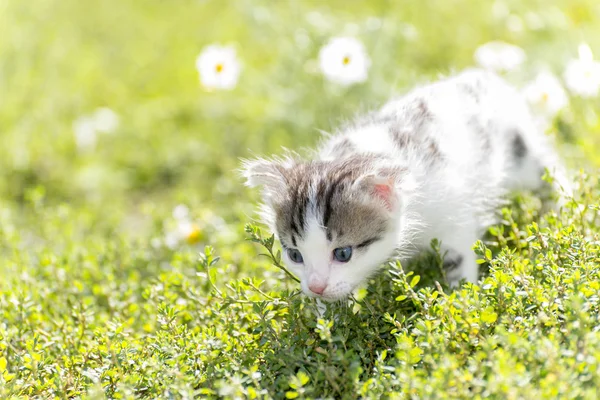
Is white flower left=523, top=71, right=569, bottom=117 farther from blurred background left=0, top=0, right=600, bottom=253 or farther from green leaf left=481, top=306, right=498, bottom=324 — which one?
green leaf left=481, top=306, right=498, bottom=324

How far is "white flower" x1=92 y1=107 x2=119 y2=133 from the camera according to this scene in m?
7.01

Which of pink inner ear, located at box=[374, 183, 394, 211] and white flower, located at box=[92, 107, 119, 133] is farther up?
pink inner ear, located at box=[374, 183, 394, 211]

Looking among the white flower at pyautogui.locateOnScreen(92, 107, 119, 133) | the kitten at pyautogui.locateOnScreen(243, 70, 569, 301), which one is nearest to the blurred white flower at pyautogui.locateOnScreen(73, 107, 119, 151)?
the white flower at pyautogui.locateOnScreen(92, 107, 119, 133)

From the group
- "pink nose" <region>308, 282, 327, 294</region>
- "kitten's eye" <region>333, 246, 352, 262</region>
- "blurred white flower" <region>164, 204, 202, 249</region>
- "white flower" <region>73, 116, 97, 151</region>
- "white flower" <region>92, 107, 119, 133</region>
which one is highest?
"kitten's eye" <region>333, 246, 352, 262</region>

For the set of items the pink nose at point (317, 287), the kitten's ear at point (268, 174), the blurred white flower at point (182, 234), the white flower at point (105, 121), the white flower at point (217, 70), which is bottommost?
the white flower at point (105, 121)

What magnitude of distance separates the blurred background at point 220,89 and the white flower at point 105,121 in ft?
0.05

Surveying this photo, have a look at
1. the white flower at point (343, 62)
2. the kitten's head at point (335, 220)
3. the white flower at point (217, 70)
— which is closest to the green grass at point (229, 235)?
the kitten's head at point (335, 220)

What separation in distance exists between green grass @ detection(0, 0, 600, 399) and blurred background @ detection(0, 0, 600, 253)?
0.02m

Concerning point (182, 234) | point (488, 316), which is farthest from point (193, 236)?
point (488, 316)

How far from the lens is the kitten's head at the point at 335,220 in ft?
10.9

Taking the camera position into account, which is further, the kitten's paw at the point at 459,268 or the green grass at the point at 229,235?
the kitten's paw at the point at 459,268

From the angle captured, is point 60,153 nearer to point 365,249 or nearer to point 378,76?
point 378,76

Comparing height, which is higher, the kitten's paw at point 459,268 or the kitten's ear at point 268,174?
the kitten's paw at point 459,268

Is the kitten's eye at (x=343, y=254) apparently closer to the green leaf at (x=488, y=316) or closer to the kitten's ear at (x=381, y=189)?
the kitten's ear at (x=381, y=189)
